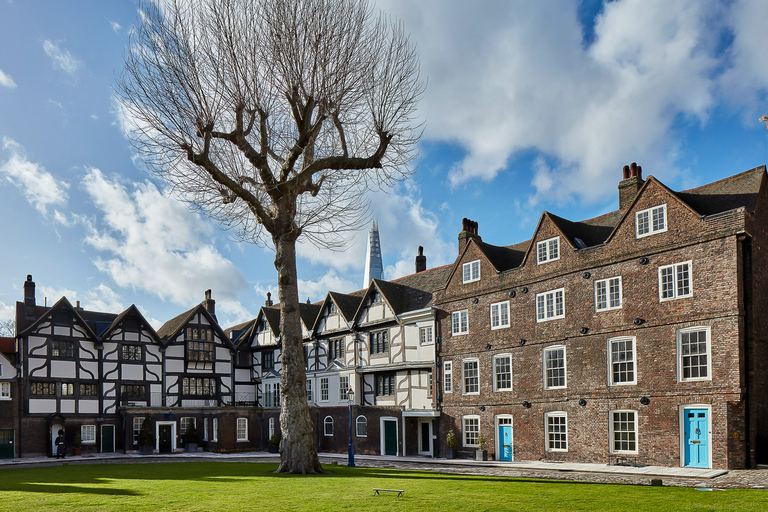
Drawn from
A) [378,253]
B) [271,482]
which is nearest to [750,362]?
[271,482]

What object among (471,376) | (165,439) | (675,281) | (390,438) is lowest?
(165,439)

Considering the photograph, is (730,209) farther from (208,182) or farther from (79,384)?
(79,384)

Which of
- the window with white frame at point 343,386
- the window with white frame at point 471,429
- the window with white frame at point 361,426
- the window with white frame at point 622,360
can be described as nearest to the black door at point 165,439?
the window with white frame at point 343,386

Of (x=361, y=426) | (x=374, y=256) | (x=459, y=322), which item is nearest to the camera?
(x=459, y=322)

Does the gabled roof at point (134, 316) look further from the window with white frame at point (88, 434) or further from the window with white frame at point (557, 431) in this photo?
the window with white frame at point (557, 431)

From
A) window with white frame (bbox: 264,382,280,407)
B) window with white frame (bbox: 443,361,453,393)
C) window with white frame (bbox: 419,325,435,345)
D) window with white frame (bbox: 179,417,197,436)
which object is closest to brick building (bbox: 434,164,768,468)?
window with white frame (bbox: 443,361,453,393)

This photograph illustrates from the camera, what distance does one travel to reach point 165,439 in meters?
43.5

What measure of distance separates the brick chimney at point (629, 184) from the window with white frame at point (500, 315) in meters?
6.85

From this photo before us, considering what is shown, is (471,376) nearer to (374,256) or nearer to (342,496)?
(342,496)

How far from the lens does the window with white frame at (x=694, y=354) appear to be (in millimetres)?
22562

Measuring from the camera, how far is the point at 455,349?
109 ft

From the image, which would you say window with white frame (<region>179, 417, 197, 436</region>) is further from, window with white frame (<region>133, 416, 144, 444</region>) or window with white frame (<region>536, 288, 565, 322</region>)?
window with white frame (<region>536, 288, 565, 322</region>)

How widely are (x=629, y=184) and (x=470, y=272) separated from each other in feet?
28.6

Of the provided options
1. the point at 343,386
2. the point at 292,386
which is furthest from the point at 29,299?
the point at 292,386
